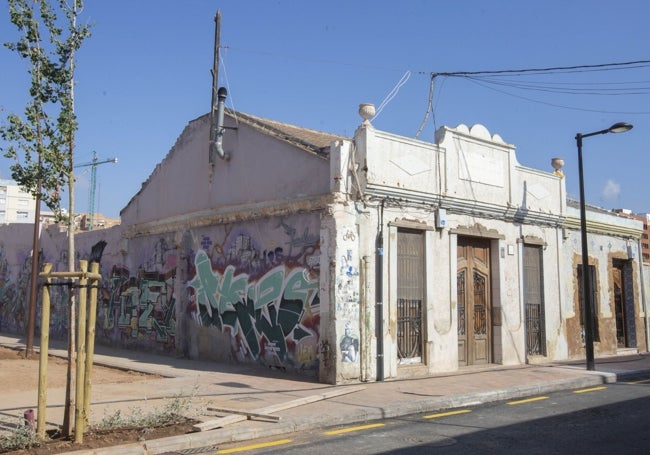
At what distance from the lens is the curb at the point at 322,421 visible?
704cm

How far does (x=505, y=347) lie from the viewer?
16.0m

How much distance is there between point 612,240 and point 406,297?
433 inches

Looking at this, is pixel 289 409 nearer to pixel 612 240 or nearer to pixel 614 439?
pixel 614 439

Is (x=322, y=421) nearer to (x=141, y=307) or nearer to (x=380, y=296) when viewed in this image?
(x=380, y=296)

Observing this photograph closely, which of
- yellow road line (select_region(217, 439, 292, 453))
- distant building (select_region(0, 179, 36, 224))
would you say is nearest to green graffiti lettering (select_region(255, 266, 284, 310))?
yellow road line (select_region(217, 439, 292, 453))

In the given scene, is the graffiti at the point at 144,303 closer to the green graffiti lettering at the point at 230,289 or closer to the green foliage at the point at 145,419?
the green graffiti lettering at the point at 230,289

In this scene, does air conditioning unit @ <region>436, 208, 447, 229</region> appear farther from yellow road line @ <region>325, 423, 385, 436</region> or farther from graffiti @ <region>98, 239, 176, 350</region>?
graffiti @ <region>98, 239, 176, 350</region>

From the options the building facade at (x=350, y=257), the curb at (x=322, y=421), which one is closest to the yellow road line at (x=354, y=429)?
the curb at (x=322, y=421)

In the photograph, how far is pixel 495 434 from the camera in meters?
8.06

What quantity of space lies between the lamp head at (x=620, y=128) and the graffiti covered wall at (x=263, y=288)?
7.99 m

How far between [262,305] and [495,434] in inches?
290

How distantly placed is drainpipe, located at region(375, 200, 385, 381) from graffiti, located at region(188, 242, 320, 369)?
4.18 ft

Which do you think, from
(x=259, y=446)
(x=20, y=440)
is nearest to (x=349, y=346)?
(x=259, y=446)

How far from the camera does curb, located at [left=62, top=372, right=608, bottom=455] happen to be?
7043 millimetres
